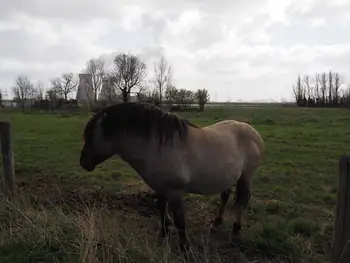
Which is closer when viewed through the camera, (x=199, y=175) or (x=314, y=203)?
(x=199, y=175)

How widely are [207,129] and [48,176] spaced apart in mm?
4649

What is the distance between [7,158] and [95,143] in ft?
5.18

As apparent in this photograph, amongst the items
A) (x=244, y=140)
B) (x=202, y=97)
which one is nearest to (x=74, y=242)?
(x=244, y=140)

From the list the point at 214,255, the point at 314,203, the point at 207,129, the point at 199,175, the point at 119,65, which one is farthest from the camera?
the point at 119,65

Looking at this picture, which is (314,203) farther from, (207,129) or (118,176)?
(118,176)

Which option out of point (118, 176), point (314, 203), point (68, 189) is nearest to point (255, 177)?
point (314, 203)

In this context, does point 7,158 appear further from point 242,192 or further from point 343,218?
point 343,218

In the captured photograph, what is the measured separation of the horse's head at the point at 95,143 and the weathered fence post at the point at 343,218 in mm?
2502

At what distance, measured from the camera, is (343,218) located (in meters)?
3.12

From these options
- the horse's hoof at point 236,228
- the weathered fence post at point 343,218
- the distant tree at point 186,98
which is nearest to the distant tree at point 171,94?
the distant tree at point 186,98

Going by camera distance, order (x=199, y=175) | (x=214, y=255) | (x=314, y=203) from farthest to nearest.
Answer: (x=314, y=203)
(x=199, y=175)
(x=214, y=255)

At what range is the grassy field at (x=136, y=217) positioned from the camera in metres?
Result: 3.73

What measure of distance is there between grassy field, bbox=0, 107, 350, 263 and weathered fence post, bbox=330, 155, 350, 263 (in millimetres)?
1083

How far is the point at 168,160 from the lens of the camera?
4.54 m
